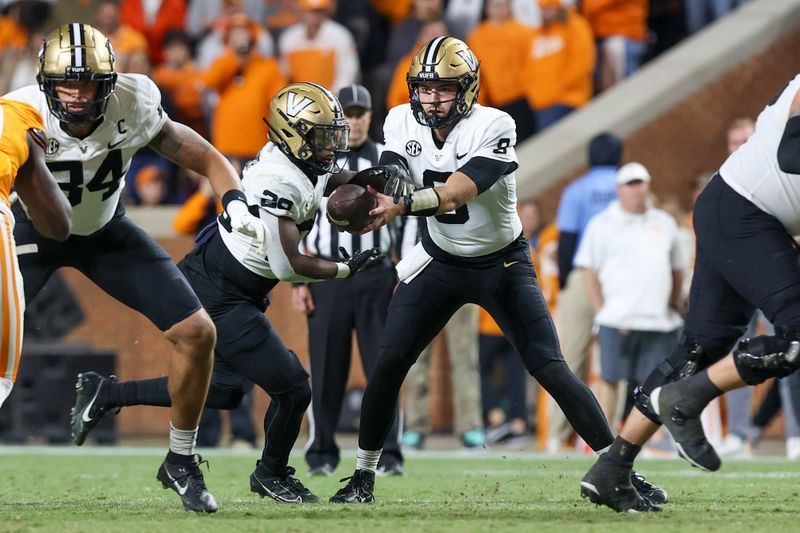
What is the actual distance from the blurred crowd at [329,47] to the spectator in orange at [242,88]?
0.4 inches

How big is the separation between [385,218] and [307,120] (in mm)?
777

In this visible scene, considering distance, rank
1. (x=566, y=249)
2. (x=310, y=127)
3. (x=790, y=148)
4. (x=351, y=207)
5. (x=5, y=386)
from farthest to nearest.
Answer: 1. (x=566, y=249)
2. (x=310, y=127)
3. (x=351, y=207)
4. (x=790, y=148)
5. (x=5, y=386)

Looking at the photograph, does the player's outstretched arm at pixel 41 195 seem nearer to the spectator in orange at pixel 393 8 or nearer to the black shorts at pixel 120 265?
the black shorts at pixel 120 265

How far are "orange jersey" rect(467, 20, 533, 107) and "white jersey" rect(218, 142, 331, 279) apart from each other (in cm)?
604

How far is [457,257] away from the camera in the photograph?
6234mm

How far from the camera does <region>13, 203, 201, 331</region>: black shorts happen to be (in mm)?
5863

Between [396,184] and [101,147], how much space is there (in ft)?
3.96

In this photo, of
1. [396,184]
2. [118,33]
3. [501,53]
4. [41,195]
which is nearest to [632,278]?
[501,53]

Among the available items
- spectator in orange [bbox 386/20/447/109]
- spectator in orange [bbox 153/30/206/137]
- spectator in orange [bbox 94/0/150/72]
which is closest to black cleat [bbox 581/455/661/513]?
spectator in orange [bbox 386/20/447/109]

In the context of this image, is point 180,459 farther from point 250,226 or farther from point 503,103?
point 503,103

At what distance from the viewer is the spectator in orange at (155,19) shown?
13859 millimetres

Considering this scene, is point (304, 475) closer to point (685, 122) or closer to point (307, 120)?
point (307, 120)

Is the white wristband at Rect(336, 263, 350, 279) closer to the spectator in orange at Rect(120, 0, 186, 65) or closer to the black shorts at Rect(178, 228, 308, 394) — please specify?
the black shorts at Rect(178, 228, 308, 394)

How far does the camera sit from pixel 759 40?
1269cm
